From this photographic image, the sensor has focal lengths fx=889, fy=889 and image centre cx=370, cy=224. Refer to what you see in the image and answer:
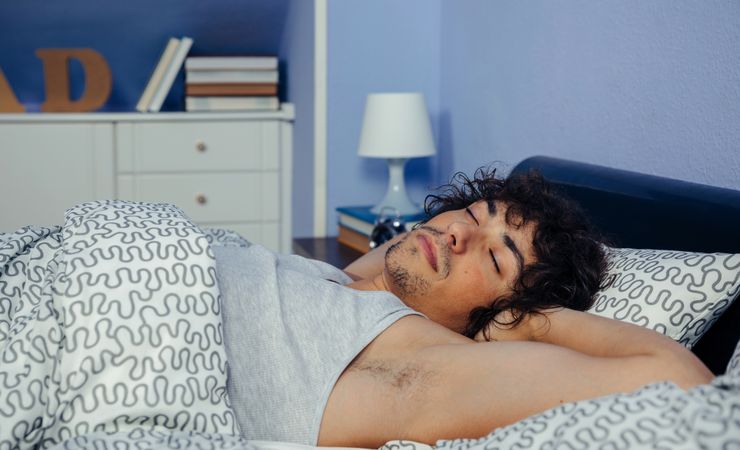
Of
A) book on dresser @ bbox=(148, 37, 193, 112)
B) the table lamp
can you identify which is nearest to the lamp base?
the table lamp

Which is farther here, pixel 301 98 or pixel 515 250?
pixel 301 98

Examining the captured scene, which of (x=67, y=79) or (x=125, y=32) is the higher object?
(x=125, y=32)

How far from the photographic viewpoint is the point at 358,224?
9.58 feet

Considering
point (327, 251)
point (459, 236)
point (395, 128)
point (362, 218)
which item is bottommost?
point (327, 251)

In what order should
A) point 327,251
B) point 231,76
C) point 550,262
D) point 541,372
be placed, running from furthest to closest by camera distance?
1. point 231,76
2. point 327,251
3. point 550,262
4. point 541,372

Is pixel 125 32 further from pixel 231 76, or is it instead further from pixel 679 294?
pixel 679 294

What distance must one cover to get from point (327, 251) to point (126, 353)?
1.64 metres

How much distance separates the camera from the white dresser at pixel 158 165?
11.7ft

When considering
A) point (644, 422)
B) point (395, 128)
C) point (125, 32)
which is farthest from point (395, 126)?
point (644, 422)

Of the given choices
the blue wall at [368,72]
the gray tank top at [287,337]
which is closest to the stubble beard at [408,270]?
the gray tank top at [287,337]

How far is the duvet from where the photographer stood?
3.77 feet

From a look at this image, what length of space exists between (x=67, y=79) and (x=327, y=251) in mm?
1504

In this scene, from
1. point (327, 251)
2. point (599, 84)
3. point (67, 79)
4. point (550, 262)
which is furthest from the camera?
point (67, 79)

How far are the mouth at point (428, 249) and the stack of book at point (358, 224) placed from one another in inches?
44.9
